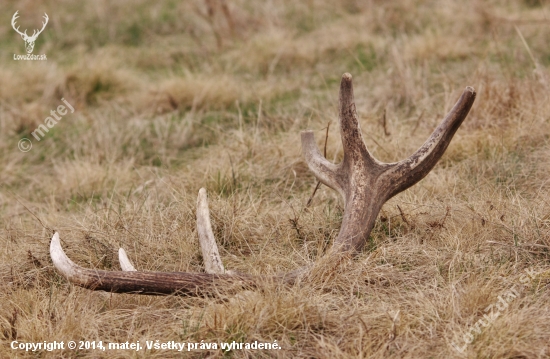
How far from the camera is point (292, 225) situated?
138 inches

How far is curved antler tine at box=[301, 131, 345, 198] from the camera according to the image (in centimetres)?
325

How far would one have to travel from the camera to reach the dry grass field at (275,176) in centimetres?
269

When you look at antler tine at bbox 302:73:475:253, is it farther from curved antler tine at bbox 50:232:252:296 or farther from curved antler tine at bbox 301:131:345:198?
curved antler tine at bbox 50:232:252:296

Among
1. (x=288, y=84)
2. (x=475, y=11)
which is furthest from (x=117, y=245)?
(x=475, y=11)

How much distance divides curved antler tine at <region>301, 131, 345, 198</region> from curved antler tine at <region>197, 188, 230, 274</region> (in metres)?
0.54

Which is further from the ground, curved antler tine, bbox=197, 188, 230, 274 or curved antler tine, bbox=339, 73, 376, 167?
curved antler tine, bbox=339, 73, 376, 167

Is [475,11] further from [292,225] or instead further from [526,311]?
[526,311]

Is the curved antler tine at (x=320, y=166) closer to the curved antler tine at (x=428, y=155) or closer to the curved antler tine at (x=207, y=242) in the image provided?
the curved antler tine at (x=428, y=155)

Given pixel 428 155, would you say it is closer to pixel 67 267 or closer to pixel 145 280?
pixel 145 280

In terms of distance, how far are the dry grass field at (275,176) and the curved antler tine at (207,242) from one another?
0.17 m

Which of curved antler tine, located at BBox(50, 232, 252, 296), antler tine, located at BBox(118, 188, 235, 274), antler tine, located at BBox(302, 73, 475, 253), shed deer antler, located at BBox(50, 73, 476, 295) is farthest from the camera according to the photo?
antler tine, located at BBox(302, 73, 475, 253)

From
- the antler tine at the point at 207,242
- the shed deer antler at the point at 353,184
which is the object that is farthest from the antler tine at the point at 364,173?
the antler tine at the point at 207,242

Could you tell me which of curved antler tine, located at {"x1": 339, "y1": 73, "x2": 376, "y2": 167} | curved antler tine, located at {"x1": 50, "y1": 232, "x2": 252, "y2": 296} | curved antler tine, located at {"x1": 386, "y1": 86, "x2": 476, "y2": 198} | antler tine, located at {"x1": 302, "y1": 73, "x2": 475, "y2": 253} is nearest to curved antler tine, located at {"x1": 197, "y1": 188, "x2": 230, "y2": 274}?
curved antler tine, located at {"x1": 50, "y1": 232, "x2": 252, "y2": 296}

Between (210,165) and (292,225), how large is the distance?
109 centimetres
